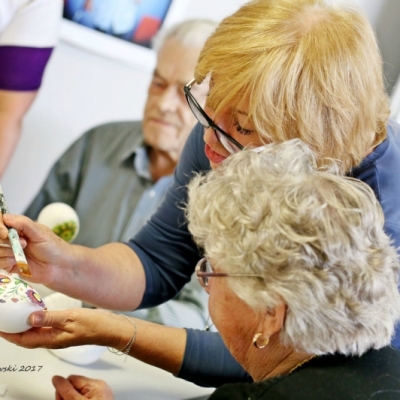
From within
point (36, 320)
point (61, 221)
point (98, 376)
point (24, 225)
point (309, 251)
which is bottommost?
point (98, 376)

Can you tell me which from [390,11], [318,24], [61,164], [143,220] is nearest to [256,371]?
[318,24]

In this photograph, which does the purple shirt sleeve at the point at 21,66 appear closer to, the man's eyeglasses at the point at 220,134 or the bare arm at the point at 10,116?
the bare arm at the point at 10,116

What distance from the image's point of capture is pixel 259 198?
0.87 m

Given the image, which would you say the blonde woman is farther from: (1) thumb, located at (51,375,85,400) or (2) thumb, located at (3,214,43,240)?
(1) thumb, located at (51,375,85,400)

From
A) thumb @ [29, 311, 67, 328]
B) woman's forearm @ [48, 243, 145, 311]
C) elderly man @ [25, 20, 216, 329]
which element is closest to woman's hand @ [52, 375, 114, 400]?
thumb @ [29, 311, 67, 328]

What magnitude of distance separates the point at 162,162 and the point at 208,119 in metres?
0.97

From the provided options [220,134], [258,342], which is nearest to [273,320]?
[258,342]

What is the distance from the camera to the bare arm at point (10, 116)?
5.78 feet

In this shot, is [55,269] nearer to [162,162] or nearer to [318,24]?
[318,24]

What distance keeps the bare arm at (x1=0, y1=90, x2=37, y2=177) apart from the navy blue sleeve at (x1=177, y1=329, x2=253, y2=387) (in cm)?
90

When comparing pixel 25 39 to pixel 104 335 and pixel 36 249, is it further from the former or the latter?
pixel 104 335

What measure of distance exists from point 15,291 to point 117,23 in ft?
5.27

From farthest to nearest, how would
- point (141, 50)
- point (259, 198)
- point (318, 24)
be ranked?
point (141, 50) < point (318, 24) < point (259, 198)

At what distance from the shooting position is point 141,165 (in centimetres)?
201
